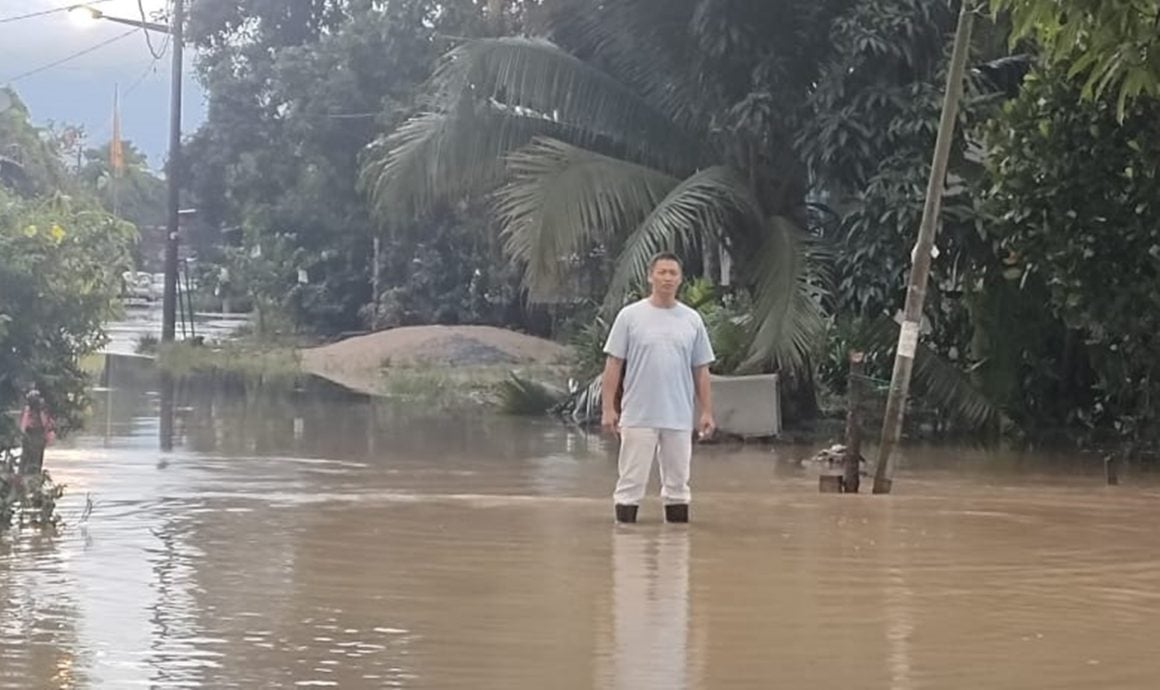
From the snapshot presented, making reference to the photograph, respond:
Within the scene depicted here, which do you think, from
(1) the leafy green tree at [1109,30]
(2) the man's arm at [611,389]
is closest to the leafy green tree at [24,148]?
(2) the man's arm at [611,389]

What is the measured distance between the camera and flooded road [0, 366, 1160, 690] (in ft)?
22.6

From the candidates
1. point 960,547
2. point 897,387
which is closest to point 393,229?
point 897,387

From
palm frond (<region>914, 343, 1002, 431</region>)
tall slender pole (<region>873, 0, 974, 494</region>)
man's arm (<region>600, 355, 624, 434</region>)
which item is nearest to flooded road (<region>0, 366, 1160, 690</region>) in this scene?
tall slender pole (<region>873, 0, 974, 494</region>)

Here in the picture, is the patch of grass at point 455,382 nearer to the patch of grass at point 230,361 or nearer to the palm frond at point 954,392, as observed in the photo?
the patch of grass at point 230,361

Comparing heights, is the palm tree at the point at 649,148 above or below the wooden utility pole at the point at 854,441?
above

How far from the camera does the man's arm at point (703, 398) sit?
436 inches

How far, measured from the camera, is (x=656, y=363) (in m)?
11.0

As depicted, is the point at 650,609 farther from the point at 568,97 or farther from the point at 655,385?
the point at 568,97

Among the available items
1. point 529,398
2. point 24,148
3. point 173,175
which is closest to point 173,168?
point 173,175

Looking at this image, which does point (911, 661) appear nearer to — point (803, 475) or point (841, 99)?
point (803, 475)

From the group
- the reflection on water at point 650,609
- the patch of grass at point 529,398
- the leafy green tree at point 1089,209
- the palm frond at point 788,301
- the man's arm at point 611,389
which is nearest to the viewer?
the reflection on water at point 650,609

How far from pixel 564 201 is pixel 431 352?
16.0 meters

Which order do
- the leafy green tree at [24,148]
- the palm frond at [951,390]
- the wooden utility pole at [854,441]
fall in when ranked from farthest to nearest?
the leafy green tree at [24,148], the palm frond at [951,390], the wooden utility pole at [854,441]

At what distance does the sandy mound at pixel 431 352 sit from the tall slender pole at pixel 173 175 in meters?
4.32
